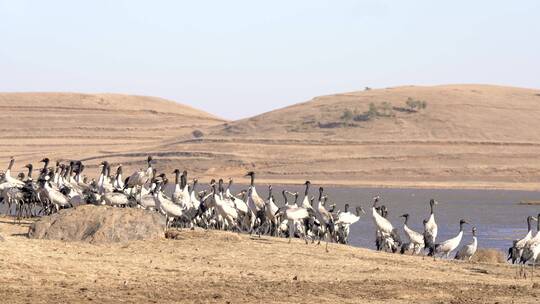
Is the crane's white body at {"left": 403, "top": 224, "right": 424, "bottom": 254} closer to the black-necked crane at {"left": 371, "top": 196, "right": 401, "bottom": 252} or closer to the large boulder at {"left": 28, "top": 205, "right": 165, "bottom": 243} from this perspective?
the black-necked crane at {"left": 371, "top": 196, "right": 401, "bottom": 252}

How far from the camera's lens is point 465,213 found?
65750 mm

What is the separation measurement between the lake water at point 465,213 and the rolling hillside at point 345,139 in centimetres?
1144

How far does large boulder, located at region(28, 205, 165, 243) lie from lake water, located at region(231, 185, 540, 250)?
13906mm

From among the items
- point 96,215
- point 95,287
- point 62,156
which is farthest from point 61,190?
point 62,156

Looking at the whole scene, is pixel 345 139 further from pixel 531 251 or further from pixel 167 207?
pixel 531 251

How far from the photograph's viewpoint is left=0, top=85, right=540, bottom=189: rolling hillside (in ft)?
391

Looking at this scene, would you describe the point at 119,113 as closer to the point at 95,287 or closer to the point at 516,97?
the point at 516,97

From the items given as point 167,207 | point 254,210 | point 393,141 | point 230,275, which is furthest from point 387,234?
point 393,141

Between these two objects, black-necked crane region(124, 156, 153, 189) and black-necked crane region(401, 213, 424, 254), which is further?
black-necked crane region(124, 156, 153, 189)

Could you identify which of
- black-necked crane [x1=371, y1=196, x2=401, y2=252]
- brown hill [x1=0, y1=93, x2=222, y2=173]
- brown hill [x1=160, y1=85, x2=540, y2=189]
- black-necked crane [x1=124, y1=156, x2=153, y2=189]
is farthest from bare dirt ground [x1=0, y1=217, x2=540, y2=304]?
brown hill [x1=0, y1=93, x2=222, y2=173]

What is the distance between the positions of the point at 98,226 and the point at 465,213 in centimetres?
4450

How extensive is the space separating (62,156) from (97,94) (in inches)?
2290

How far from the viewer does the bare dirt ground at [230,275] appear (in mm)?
16812

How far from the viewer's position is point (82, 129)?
550 feet
